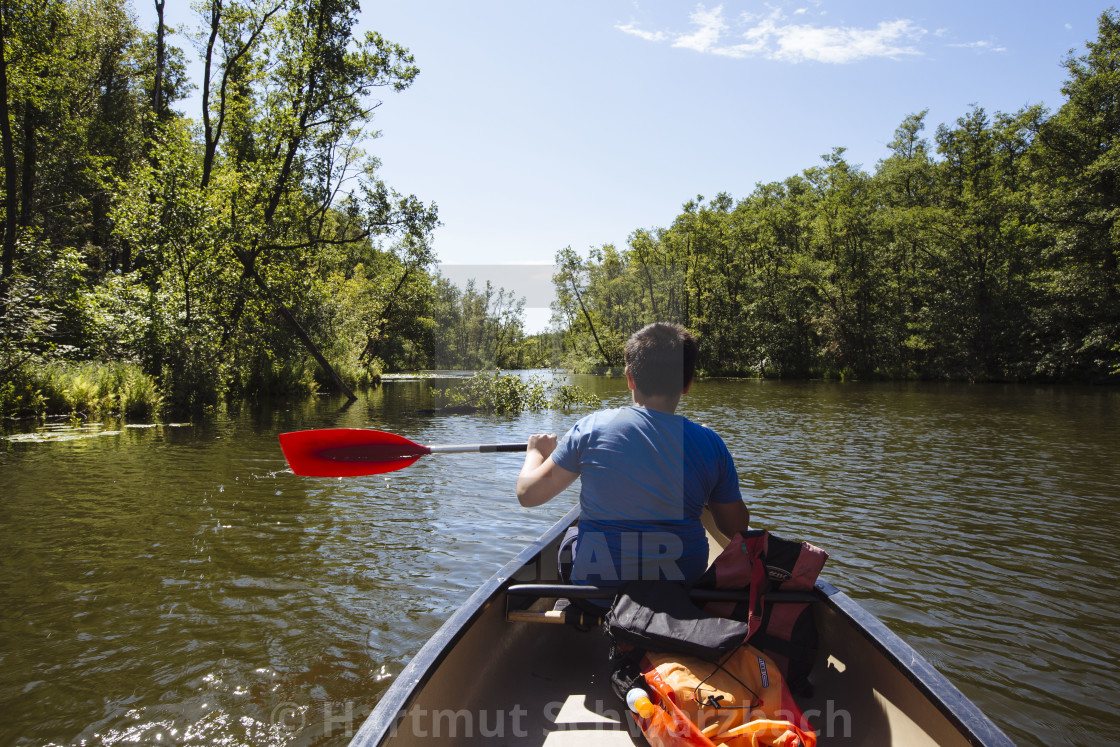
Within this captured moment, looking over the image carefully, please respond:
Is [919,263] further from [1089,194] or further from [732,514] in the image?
[732,514]

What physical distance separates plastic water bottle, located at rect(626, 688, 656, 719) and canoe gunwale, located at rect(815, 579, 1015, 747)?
875 millimetres

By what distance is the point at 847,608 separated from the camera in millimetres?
2539

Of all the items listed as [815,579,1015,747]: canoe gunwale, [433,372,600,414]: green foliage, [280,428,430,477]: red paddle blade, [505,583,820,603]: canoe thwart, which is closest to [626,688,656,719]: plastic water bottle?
[505,583,820,603]: canoe thwart

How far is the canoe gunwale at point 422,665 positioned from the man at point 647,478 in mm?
477

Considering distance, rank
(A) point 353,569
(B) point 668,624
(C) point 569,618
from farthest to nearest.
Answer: (A) point 353,569 → (C) point 569,618 → (B) point 668,624

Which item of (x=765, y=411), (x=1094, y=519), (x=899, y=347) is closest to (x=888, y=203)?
(x=899, y=347)

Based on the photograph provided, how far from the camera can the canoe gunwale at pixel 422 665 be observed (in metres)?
1.72

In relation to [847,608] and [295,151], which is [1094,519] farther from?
[295,151]

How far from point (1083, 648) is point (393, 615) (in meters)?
4.48

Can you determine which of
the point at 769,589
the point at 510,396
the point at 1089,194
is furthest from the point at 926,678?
the point at 1089,194

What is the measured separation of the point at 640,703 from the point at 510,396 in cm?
1641

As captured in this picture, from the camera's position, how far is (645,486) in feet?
7.75

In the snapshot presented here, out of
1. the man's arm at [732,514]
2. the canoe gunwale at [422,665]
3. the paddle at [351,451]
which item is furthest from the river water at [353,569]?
the man's arm at [732,514]

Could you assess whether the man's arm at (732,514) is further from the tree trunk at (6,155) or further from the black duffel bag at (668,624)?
the tree trunk at (6,155)
